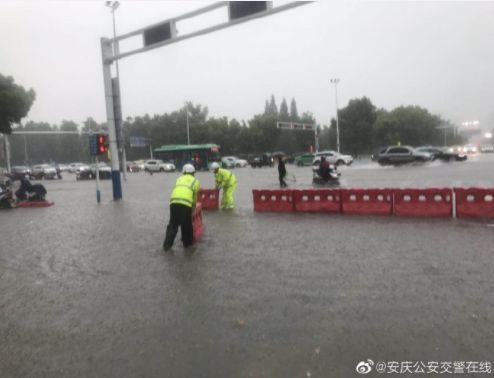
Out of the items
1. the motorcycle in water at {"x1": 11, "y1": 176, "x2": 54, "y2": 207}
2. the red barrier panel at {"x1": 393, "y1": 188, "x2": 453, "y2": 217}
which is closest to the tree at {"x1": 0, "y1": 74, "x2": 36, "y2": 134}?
the motorcycle in water at {"x1": 11, "y1": 176, "x2": 54, "y2": 207}

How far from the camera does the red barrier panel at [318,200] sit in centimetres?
1296

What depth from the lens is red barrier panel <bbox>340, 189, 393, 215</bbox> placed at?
12.2m

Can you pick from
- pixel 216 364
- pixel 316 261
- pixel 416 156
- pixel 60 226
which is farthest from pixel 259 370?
pixel 416 156

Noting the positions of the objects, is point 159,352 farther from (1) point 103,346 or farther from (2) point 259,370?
(2) point 259,370

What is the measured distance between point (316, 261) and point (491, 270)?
8.19 feet

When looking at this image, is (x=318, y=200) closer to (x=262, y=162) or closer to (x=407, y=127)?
(x=262, y=162)

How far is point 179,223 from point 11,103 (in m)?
36.8

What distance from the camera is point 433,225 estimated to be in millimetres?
10250

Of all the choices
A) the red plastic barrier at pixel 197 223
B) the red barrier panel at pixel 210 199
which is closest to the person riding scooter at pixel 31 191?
the red barrier panel at pixel 210 199

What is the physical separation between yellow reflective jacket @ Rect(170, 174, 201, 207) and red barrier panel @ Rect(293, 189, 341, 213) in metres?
5.20

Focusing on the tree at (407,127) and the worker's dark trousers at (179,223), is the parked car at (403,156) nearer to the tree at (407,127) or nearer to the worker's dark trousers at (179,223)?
the worker's dark trousers at (179,223)

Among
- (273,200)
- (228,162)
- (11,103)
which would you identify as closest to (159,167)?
(228,162)

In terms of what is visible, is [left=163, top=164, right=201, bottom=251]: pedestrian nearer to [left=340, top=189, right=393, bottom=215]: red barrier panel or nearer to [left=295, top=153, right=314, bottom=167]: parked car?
[left=340, top=189, right=393, bottom=215]: red barrier panel

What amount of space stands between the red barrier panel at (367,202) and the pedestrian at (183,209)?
5.26 meters
